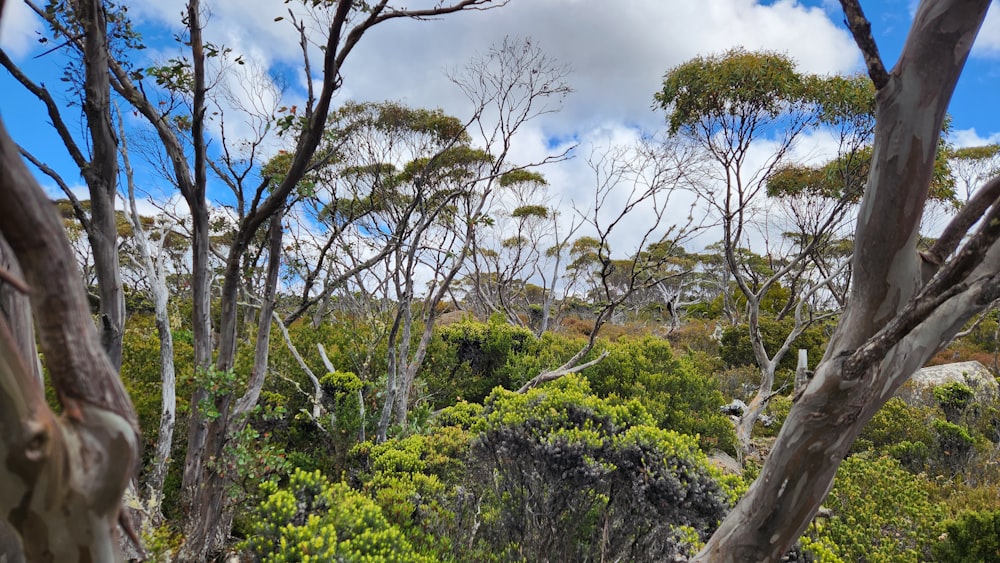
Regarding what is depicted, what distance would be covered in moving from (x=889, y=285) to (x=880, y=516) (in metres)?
4.15

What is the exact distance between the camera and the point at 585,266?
77.6ft

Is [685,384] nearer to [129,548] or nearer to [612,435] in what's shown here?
[612,435]

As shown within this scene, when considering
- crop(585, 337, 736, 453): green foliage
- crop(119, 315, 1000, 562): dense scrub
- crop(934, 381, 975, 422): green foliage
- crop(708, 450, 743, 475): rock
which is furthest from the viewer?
crop(934, 381, 975, 422): green foliage

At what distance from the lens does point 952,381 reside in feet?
36.6

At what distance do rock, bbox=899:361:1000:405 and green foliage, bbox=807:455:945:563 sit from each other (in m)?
6.98

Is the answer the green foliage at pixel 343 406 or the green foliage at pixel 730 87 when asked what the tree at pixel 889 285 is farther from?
the green foliage at pixel 730 87

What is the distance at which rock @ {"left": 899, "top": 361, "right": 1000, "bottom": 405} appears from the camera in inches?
421

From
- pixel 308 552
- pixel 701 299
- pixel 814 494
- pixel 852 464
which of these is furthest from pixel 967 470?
pixel 701 299

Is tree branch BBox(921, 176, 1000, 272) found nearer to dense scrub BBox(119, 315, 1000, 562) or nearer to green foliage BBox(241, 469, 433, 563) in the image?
dense scrub BBox(119, 315, 1000, 562)

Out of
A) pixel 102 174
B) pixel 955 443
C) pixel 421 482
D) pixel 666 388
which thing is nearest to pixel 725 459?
pixel 666 388

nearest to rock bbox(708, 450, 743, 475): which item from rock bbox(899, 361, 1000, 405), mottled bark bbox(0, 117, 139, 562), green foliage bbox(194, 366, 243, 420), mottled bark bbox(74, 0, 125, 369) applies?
rock bbox(899, 361, 1000, 405)

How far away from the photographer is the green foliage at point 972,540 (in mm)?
4090

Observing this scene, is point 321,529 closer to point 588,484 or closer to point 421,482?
point 421,482

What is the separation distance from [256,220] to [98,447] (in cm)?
246
